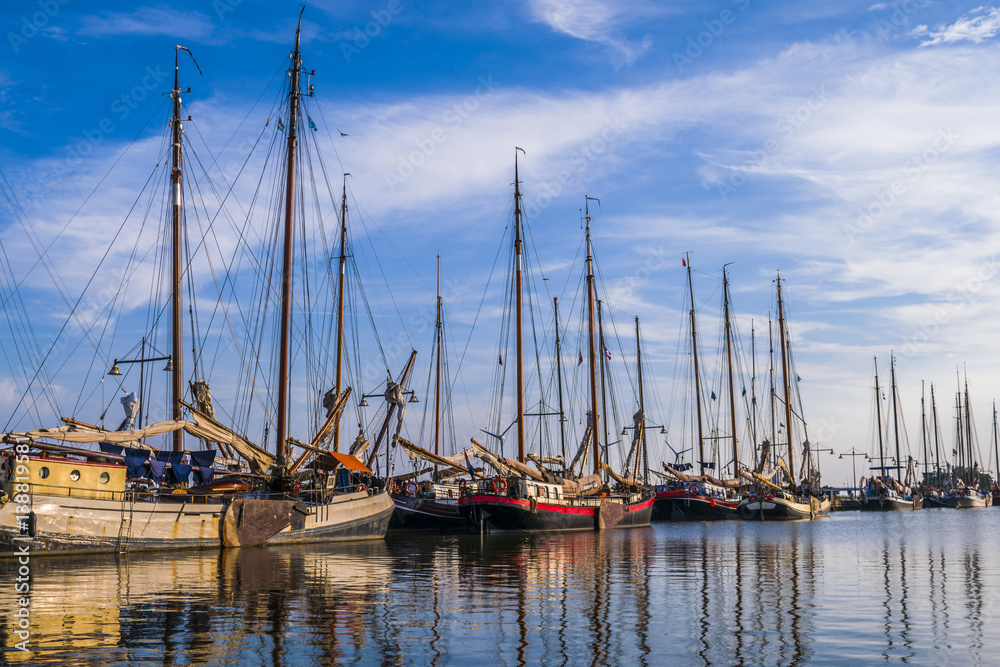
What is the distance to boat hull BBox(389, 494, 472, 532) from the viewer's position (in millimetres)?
62281

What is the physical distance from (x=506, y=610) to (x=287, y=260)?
30811mm

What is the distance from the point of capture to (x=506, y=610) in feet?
66.9

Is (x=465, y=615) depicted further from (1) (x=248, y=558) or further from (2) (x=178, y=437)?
(2) (x=178, y=437)

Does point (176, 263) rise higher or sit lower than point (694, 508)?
higher

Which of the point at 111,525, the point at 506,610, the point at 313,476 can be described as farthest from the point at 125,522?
the point at 506,610

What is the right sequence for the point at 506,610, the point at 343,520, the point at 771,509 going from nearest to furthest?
1. the point at 506,610
2. the point at 343,520
3. the point at 771,509

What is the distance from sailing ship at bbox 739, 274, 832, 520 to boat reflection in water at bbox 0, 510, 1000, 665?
2268 inches

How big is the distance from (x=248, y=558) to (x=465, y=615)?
1838cm

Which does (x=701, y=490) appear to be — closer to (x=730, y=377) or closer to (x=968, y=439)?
(x=730, y=377)

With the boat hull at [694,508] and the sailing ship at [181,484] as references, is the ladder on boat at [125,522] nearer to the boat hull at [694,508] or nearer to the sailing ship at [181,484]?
the sailing ship at [181,484]

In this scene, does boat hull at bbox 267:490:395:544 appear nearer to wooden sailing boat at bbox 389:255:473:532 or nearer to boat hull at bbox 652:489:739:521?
wooden sailing boat at bbox 389:255:473:532

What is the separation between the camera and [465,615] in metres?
19.5

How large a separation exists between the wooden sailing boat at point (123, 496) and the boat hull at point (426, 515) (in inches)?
799

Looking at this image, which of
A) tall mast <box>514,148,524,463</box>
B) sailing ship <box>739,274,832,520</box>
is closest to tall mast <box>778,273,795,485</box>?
sailing ship <box>739,274,832,520</box>
